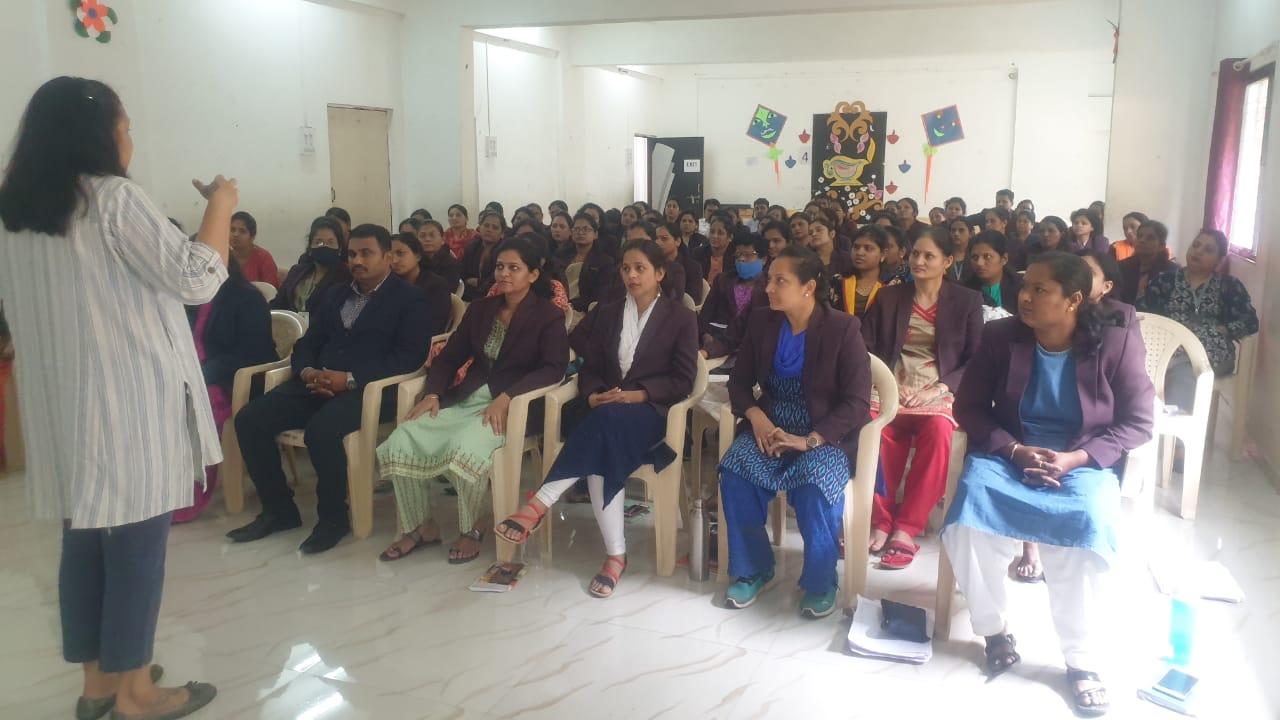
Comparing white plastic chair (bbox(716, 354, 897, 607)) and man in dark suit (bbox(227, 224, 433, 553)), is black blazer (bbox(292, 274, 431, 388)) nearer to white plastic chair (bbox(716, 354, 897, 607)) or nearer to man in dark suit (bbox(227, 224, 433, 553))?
man in dark suit (bbox(227, 224, 433, 553))

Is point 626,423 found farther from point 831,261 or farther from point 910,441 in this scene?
point 831,261

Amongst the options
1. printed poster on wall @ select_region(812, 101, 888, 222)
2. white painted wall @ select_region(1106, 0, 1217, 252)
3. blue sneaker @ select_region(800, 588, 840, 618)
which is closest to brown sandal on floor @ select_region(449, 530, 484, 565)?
blue sneaker @ select_region(800, 588, 840, 618)

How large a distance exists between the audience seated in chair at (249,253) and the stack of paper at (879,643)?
3.84 m

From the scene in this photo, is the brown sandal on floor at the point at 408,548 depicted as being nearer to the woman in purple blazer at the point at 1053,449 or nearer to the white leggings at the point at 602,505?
the white leggings at the point at 602,505

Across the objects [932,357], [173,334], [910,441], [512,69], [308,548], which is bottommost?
[308,548]

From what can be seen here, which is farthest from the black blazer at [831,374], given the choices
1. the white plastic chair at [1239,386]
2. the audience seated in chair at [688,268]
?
the white plastic chair at [1239,386]

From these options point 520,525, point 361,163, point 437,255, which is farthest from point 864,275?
point 361,163

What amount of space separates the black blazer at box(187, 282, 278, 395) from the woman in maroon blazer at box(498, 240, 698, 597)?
1.39m

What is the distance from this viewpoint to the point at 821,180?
1302cm

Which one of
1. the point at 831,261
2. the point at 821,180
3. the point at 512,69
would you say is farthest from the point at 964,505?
the point at 821,180

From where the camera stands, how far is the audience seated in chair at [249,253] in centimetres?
532

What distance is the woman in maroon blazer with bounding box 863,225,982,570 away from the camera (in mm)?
3365

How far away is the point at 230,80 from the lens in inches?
251

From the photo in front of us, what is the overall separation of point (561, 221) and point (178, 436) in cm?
490
